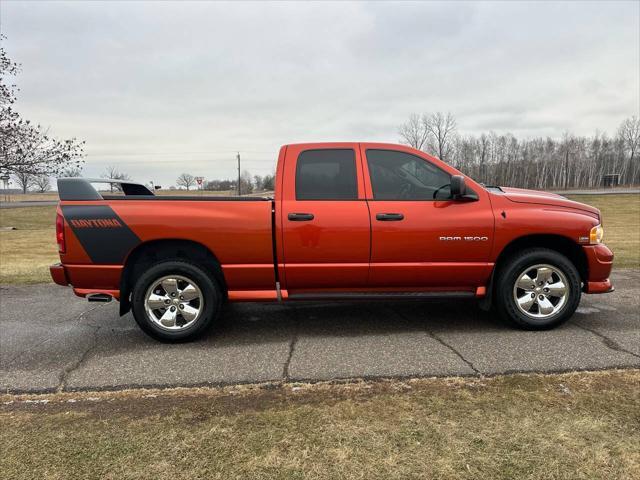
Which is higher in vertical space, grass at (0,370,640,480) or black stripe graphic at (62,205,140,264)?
black stripe graphic at (62,205,140,264)

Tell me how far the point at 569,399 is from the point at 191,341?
3282mm

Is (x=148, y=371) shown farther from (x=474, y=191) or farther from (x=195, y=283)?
(x=474, y=191)

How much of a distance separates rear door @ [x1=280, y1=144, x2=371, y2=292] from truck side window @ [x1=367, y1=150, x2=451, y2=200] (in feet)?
0.58

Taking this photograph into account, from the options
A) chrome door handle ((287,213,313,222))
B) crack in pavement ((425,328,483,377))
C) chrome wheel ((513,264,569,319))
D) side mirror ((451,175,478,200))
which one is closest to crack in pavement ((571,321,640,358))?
chrome wheel ((513,264,569,319))

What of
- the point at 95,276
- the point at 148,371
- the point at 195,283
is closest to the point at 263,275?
the point at 195,283

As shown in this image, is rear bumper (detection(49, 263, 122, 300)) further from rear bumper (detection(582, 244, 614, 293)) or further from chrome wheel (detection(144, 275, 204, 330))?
rear bumper (detection(582, 244, 614, 293))

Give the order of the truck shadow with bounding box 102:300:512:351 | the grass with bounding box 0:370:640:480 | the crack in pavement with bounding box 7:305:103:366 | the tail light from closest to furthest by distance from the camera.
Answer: the grass with bounding box 0:370:640:480 → the crack in pavement with bounding box 7:305:103:366 → the tail light → the truck shadow with bounding box 102:300:512:351

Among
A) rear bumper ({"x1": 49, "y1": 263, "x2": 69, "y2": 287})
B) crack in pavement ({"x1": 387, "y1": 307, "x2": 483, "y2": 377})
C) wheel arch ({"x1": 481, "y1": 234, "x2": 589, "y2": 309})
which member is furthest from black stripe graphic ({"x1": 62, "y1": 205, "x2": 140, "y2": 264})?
wheel arch ({"x1": 481, "y1": 234, "x2": 589, "y2": 309})

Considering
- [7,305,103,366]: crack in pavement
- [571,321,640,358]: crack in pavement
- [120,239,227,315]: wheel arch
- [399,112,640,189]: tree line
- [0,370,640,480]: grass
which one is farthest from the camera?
[399,112,640,189]: tree line

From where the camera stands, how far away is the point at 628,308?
17.9 ft

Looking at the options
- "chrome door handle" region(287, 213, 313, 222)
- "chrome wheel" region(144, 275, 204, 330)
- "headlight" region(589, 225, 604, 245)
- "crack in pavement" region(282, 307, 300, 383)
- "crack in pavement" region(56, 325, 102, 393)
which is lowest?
"crack in pavement" region(56, 325, 102, 393)

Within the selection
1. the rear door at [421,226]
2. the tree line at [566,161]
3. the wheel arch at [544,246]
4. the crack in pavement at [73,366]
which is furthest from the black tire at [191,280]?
the tree line at [566,161]

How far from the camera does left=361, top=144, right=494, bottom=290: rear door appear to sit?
4.43 m

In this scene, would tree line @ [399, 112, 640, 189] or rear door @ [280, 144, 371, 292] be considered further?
tree line @ [399, 112, 640, 189]
